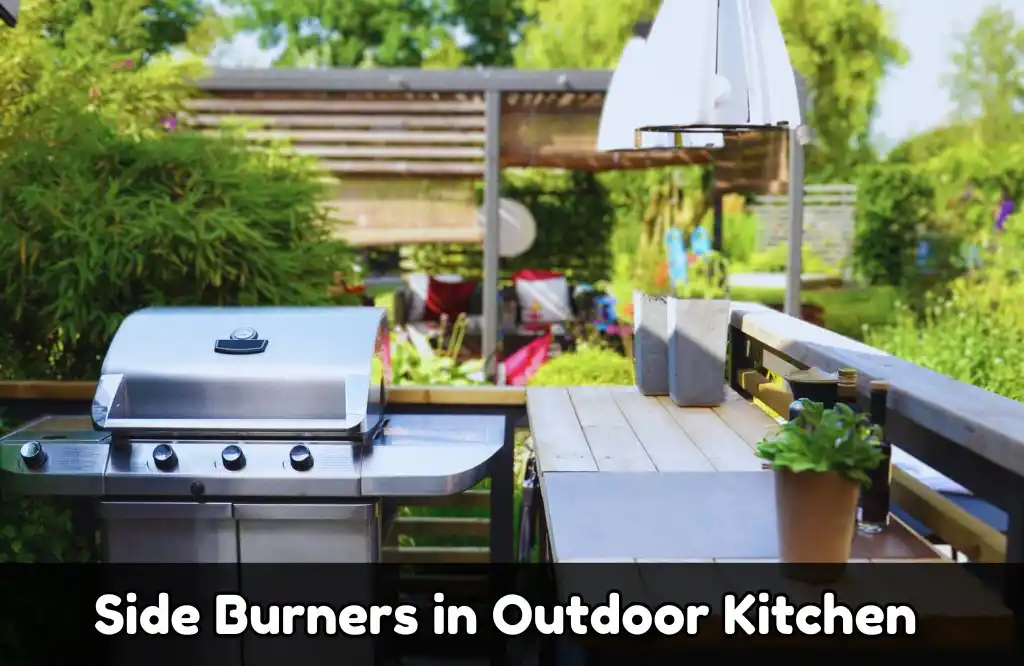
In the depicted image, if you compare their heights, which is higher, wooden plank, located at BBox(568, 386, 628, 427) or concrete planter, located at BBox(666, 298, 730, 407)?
concrete planter, located at BBox(666, 298, 730, 407)

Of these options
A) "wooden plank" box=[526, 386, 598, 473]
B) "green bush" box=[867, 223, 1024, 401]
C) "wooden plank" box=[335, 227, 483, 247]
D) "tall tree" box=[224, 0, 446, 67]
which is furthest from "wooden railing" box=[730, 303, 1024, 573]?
"tall tree" box=[224, 0, 446, 67]

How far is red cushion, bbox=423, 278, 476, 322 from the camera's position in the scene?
10250mm

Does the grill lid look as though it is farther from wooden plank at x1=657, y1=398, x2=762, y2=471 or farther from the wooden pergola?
the wooden pergola

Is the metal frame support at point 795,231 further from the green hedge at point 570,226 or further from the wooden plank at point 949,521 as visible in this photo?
the green hedge at point 570,226

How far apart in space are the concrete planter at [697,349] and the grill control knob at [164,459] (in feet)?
4.35

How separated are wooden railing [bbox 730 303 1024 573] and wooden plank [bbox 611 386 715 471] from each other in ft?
1.04

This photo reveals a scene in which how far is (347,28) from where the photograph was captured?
23.1 metres

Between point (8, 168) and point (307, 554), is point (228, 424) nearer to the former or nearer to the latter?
point (307, 554)

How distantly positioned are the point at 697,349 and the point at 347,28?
2161cm

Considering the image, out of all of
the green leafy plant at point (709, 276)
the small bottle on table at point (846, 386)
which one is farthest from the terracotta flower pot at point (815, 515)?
the green leafy plant at point (709, 276)

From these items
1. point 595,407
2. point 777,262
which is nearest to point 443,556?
point 595,407

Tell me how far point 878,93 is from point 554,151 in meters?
13.0

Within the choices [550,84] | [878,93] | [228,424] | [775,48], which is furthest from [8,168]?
[878,93]

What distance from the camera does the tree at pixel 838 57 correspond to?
1645 cm
